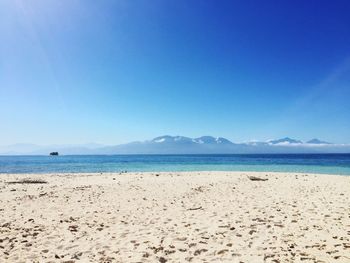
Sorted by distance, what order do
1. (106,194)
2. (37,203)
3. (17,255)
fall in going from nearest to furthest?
(17,255), (37,203), (106,194)

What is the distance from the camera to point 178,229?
11.6m

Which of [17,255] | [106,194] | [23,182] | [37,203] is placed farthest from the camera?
[23,182]

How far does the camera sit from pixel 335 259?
8.20 metres

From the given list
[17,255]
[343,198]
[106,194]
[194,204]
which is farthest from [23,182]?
[343,198]

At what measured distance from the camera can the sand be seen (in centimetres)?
895

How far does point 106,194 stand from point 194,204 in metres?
7.52

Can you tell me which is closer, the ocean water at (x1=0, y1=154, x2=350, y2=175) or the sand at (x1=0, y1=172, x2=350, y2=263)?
the sand at (x1=0, y1=172, x2=350, y2=263)

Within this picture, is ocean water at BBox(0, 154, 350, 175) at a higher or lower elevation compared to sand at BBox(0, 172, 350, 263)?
higher

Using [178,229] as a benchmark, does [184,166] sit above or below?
above

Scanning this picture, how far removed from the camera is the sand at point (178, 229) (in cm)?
895

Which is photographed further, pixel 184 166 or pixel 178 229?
pixel 184 166

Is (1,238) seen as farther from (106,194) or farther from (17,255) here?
(106,194)

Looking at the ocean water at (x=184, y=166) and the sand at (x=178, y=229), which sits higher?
the ocean water at (x=184, y=166)

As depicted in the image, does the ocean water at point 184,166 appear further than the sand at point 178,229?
Yes
